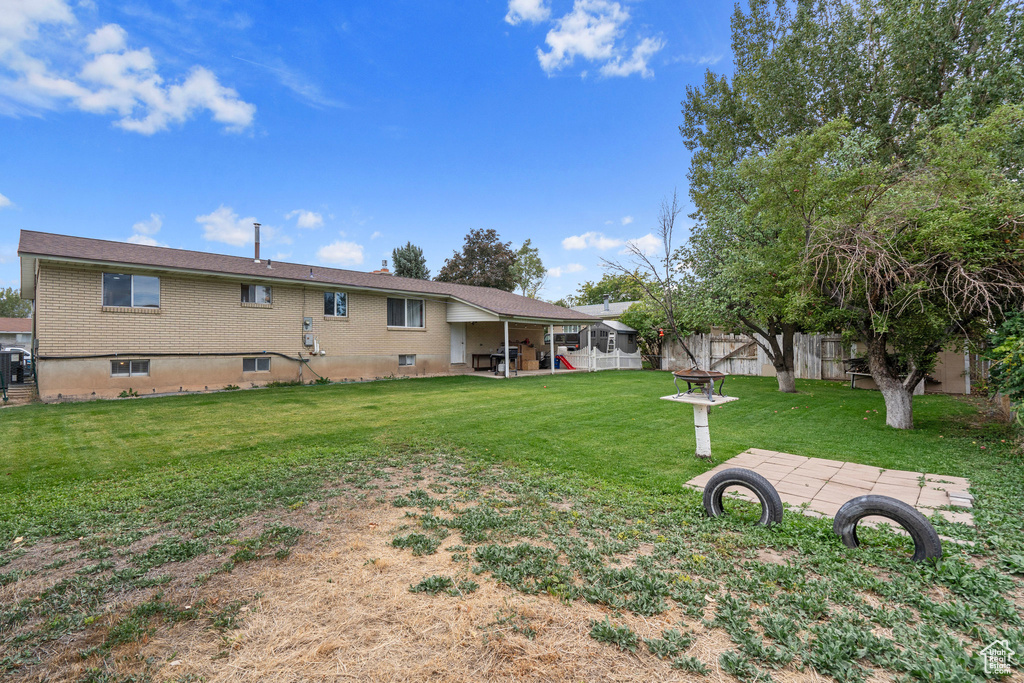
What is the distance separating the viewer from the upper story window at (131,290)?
36.7 feet

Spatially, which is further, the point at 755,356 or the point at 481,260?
the point at 481,260

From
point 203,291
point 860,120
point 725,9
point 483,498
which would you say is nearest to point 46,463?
point 483,498

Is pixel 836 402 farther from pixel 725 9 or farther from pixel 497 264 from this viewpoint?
pixel 497 264

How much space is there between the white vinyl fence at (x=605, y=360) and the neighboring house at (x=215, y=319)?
3497 millimetres

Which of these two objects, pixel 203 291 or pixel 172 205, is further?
pixel 172 205

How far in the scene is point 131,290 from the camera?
11469mm

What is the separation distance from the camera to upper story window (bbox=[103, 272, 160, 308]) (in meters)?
11.2

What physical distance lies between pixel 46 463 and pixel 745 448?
361 inches

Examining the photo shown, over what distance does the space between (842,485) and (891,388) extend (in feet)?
13.5

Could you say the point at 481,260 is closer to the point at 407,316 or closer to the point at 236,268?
the point at 407,316

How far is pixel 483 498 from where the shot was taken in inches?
162

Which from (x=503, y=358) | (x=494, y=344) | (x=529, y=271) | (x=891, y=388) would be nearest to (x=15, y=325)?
(x=494, y=344)

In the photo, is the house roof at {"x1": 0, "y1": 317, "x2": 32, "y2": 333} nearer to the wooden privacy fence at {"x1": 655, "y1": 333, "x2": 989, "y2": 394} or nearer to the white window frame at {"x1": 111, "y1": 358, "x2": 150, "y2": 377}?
the white window frame at {"x1": 111, "y1": 358, "x2": 150, "y2": 377}

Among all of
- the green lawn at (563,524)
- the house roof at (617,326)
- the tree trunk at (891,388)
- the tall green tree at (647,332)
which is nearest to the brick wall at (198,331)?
the green lawn at (563,524)
